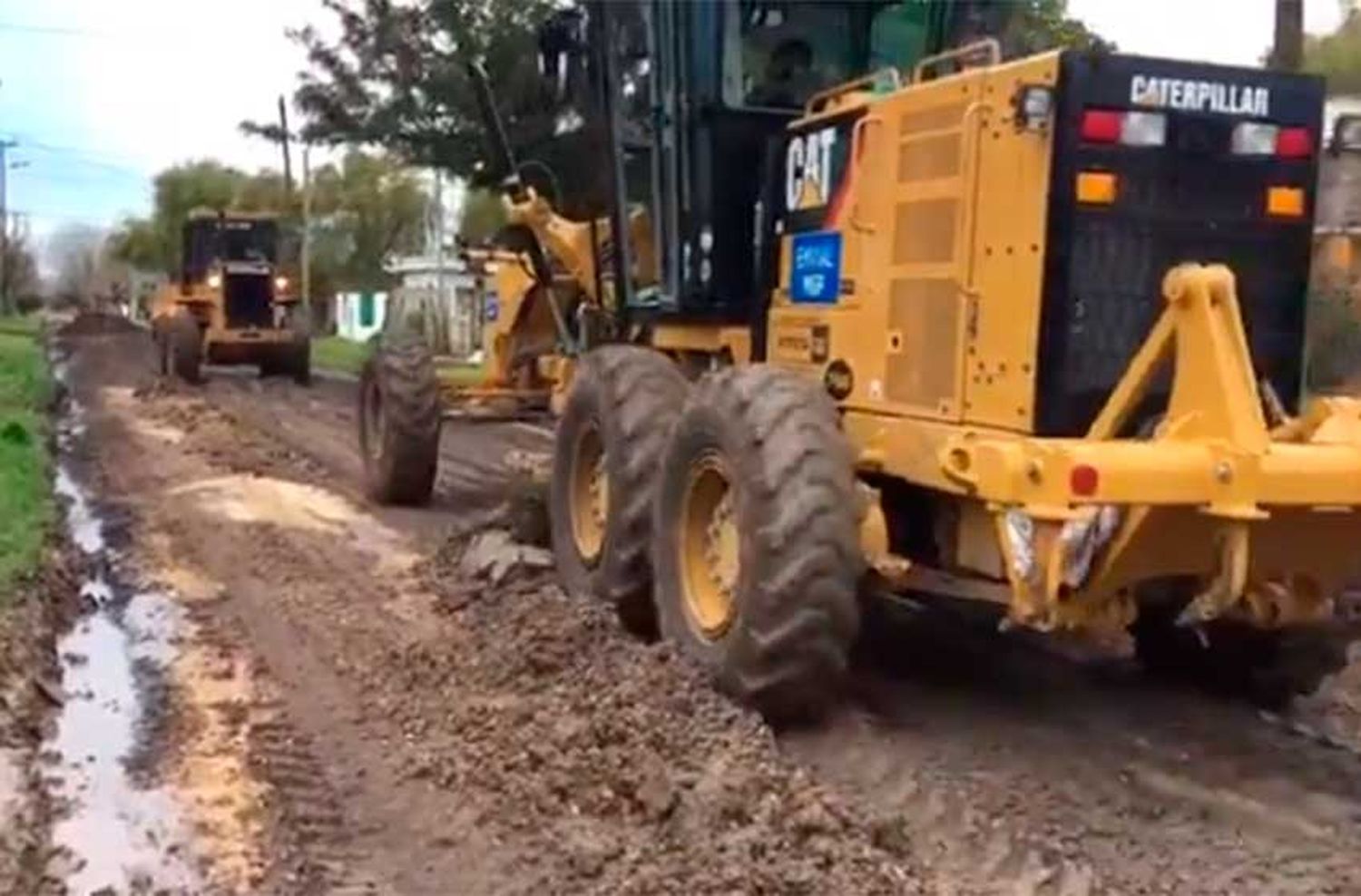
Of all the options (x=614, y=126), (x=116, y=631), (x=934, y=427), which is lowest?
(x=116, y=631)

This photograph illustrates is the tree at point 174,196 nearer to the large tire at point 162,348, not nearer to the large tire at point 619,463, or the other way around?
the large tire at point 162,348

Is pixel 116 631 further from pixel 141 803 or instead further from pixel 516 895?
pixel 516 895

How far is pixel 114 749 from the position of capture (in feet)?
23.8

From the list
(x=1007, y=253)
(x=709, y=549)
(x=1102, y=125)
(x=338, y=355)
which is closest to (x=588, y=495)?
(x=709, y=549)

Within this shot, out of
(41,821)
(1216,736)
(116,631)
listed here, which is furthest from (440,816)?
(116,631)

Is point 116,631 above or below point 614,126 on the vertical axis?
below

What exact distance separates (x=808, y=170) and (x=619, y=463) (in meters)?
1.46

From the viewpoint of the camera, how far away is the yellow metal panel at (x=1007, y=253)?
21.9 ft

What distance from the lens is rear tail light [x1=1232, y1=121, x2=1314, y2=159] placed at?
6895 mm

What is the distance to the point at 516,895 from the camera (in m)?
5.64

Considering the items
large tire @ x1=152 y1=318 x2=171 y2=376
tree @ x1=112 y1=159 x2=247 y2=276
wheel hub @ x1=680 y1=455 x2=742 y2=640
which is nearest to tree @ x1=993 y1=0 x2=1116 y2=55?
wheel hub @ x1=680 y1=455 x2=742 y2=640

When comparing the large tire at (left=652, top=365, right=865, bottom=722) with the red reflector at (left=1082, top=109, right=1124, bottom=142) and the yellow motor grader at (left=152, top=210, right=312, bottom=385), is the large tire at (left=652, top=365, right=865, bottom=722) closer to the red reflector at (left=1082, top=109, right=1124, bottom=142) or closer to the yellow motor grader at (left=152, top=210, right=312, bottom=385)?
the red reflector at (left=1082, top=109, right=1124, bottom=142)

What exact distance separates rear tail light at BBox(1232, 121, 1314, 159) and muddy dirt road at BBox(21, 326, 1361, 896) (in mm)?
2092

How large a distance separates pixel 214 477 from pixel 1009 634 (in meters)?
7.97
